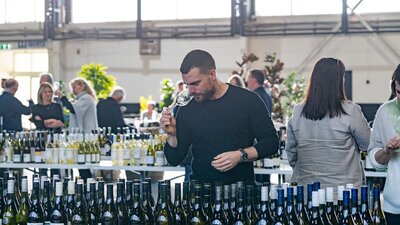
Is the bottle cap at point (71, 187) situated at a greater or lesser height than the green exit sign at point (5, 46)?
lesser

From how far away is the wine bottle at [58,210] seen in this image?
10.4 ft

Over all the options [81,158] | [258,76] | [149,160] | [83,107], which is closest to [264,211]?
[149,160]

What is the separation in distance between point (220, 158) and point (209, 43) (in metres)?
14.6

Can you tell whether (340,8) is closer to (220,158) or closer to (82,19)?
(82,19)

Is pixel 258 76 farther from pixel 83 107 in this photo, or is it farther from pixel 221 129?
pixel 221 129

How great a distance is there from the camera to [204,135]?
3.68m

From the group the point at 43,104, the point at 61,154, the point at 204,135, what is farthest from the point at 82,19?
the point at 204,135

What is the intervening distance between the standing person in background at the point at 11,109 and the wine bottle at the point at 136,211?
5914 mm

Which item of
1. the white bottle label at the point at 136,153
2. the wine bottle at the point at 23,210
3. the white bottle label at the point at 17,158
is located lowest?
the white bottle label at the point at 17,158

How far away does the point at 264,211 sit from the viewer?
2.94m

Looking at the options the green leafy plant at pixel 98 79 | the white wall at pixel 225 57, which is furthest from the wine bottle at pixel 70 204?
→ the white wall at pixel 225 57

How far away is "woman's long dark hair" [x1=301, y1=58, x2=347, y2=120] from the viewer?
3.68 meters

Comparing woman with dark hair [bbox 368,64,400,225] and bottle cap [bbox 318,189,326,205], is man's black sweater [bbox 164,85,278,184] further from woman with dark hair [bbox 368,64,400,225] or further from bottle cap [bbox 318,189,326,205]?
bottle cap [bbox 318,189,326,205]

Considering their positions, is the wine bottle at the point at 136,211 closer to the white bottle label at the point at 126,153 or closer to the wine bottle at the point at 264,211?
the wine bottle at the point at 264,211
